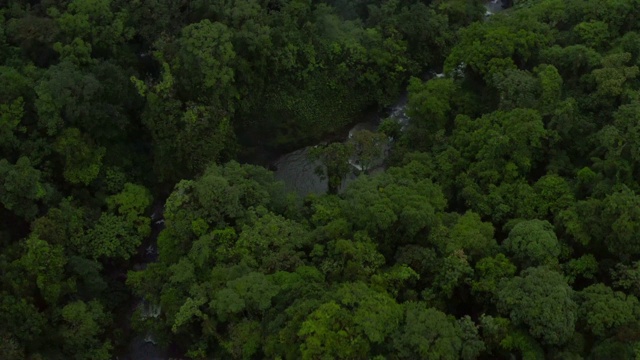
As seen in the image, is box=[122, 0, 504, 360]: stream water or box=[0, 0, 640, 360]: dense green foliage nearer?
box=[0, 0, 640, 360]: dense green foliage

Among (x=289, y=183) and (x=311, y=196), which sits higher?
(x=311, y=196)

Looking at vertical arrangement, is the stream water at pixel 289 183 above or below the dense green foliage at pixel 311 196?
below

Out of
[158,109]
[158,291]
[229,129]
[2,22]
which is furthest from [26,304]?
[2,22]

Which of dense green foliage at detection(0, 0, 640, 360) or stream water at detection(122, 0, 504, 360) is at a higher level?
dense green foliage at detection(0, 0, 640, 360)

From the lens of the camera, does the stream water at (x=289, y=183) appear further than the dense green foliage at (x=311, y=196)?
Yes
